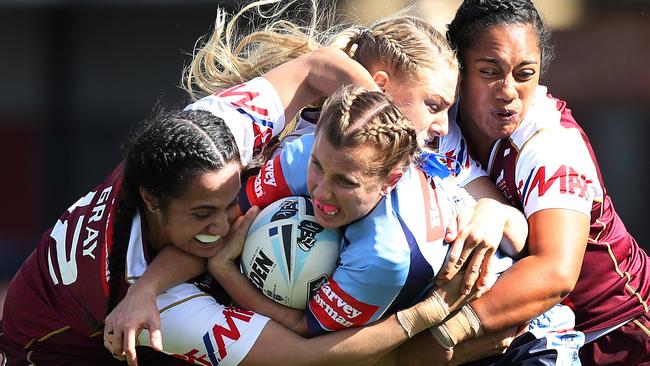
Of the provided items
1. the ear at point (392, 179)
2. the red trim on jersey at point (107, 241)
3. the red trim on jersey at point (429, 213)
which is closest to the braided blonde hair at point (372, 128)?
the ear at point (392, 179)

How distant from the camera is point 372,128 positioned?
9.46ft

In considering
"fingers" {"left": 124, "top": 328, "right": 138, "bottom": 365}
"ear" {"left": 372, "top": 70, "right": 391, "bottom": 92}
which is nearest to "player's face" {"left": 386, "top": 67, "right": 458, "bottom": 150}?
"ear" {"left": 372, "top": 70, "right": 391, "bottom": 92}

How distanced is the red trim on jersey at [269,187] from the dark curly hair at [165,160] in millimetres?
Result: 95

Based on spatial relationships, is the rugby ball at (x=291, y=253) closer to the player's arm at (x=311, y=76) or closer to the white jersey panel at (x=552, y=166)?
the player's arm at (x=311, y=76)

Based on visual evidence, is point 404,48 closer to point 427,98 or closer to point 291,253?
point 427,98

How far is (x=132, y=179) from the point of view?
10.5 feet

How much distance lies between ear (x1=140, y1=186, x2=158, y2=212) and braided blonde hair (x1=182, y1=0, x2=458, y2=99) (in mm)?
783

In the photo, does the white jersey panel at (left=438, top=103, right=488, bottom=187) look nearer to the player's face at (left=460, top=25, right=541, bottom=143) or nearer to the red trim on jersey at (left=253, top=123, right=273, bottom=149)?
the player's face at (left=460, top=25, right=541, bottom=143)

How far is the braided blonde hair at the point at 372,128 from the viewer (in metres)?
2.88

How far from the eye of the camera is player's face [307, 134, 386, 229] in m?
2.88

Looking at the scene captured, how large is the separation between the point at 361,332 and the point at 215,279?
18.9 inches

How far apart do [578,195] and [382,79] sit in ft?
2.37

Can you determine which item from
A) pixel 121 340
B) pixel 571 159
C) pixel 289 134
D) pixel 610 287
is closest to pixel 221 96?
pixel 289 134

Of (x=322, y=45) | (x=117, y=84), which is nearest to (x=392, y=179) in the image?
(x=322, y=45)
